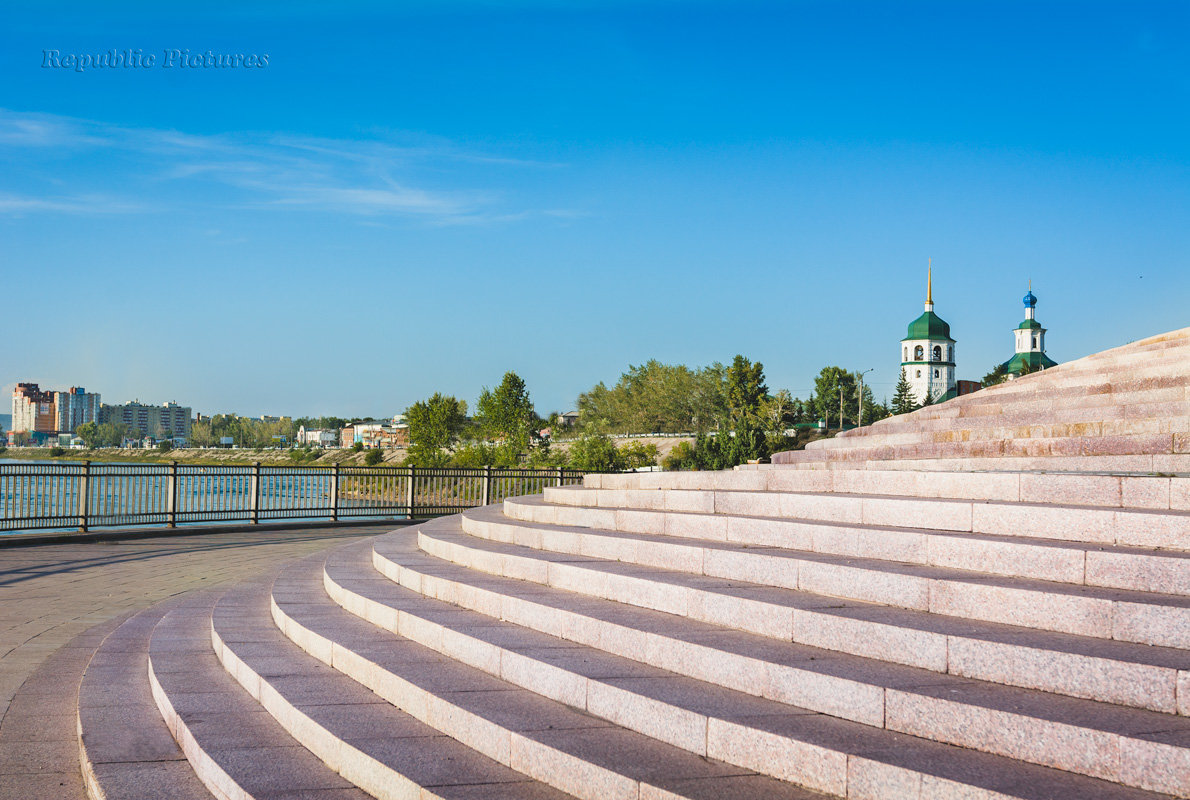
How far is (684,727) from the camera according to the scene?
3.60 meters

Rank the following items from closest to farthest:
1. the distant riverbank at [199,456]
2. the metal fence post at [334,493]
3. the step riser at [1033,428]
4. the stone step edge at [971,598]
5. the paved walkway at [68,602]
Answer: the stone step edge at [971,598], the paved walkway at [68,602], the step riser at [1033,428], the metal fence post at [334,493], the distant riverbank at [199,456]

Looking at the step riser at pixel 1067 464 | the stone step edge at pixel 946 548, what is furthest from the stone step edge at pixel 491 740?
the step riser at pixel 1067 464

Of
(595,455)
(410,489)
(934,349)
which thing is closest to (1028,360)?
(934,349)

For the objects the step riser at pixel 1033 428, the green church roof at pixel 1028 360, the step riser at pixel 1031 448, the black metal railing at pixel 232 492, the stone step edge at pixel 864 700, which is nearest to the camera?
the stone step edge at pixel 864 700

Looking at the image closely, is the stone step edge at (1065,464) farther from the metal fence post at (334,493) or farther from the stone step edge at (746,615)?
the metal fence post at (334,493)

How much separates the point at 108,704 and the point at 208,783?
167 cm

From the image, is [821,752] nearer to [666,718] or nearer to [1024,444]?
[666,718]

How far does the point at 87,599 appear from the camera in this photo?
9484mm

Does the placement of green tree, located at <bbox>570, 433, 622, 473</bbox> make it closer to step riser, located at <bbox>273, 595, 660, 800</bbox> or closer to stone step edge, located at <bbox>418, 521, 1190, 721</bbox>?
stone step edge, located at <bbox>418, 521, 1190, 721</bbox>

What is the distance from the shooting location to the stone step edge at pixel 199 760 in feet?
12.8

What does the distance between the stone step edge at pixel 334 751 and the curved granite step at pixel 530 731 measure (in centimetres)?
42

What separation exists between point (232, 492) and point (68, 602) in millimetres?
8613

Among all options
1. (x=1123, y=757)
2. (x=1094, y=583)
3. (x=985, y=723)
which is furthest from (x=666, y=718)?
(x=1094, y=583)

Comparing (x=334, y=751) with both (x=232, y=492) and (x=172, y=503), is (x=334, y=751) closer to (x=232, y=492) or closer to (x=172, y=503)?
(x=172, y=503)
